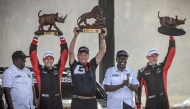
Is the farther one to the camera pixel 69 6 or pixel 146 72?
pixel 69 6

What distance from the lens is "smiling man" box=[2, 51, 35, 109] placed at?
678 centimetres

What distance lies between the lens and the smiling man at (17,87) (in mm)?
6777

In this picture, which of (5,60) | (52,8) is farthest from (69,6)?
(5,60)

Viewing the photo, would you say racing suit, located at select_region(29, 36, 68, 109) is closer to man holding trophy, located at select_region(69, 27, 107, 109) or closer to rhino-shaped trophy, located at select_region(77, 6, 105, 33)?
man holding trophy, located at select_region(69, 27, 107, 109)

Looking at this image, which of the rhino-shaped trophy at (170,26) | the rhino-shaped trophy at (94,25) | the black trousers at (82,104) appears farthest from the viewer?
the rhino-shaped trophy at (170,26)

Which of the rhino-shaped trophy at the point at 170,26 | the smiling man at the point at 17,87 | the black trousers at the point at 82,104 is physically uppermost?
the rhino-shaped trophy at the point at 170,26

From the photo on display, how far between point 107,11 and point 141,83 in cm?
271

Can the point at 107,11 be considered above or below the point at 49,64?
above

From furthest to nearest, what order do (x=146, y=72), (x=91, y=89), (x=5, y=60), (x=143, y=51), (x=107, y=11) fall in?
1. (x=143, y=51)
2. (x=5, y=60)
3. (x=107, y=11)
4. (x=146, y=72)
5. (x=91, y=89)

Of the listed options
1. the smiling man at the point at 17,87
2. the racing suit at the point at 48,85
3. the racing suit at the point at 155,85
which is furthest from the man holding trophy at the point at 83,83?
the racing suit at the point at 155,85

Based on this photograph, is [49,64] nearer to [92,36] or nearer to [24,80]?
[24,80]

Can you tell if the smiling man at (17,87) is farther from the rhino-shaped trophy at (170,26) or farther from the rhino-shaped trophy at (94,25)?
the rhino-shaped trophy at (170,26)

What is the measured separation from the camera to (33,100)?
711 cm

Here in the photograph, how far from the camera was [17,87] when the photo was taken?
6.86m
